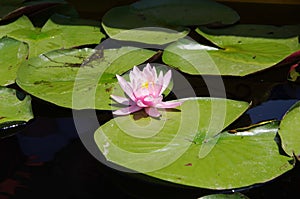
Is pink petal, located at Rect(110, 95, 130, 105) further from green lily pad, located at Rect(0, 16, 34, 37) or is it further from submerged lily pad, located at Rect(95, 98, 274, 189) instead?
green lily pad, located at Rect(0, 16, 34, 37)

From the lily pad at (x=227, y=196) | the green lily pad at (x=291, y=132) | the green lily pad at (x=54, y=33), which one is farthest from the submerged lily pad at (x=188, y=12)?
the lily pad at (x=227, y=196)

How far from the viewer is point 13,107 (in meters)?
1.41

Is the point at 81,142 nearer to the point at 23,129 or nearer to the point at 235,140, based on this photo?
the point at 23,129

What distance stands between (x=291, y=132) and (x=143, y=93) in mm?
373

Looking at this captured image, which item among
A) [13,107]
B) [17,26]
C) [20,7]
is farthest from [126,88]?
[20,7]

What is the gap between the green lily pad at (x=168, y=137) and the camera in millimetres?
1167

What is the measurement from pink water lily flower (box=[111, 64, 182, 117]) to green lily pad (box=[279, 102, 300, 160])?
0.27 metres

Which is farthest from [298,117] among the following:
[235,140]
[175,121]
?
[175,121]

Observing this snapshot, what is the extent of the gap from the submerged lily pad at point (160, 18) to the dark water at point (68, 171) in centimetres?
41

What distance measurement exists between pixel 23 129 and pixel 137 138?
0.33 m

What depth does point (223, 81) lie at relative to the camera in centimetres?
155

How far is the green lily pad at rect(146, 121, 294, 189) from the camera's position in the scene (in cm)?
113

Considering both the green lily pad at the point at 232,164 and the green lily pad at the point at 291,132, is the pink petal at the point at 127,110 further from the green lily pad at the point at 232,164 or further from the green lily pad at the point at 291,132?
the green lily pad at the point at 291,132

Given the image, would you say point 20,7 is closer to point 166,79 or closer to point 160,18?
point 160,18
